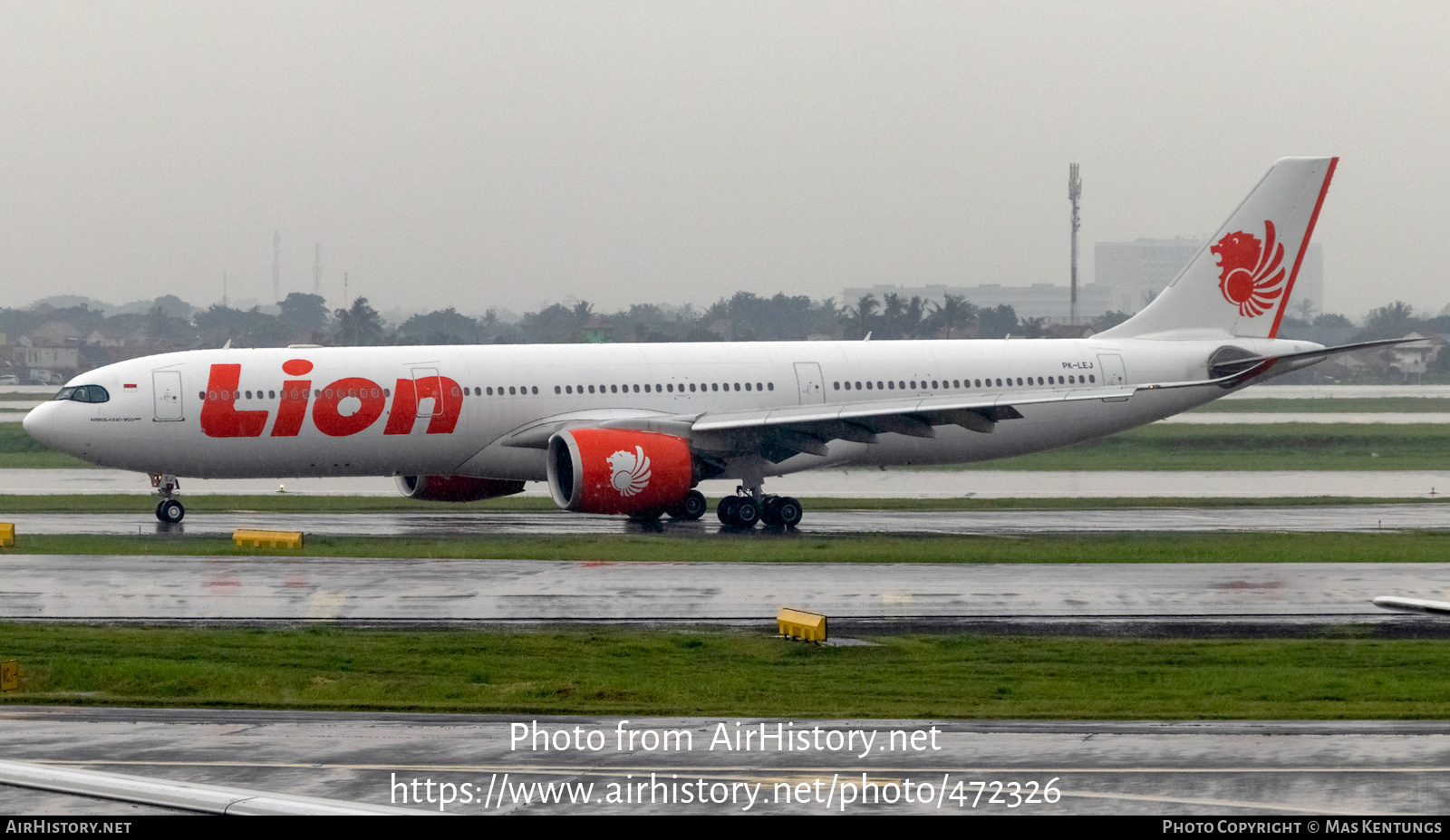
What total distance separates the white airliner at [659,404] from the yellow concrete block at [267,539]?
387 centimetres

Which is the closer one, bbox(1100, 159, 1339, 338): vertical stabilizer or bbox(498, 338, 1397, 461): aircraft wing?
bbox(498, 338, 1397, 461): aircraft wing

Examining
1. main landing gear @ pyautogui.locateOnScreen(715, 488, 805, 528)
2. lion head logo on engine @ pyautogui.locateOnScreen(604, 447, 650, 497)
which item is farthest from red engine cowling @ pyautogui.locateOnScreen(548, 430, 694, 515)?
main landing gear @ pyautogui.locateOnScreen(715, 488, 805, 528)

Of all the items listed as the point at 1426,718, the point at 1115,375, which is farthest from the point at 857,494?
the point at 1426,718

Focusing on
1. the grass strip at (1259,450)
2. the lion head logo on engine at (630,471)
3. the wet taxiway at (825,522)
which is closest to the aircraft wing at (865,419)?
the lion head logo on engine at (630,471)

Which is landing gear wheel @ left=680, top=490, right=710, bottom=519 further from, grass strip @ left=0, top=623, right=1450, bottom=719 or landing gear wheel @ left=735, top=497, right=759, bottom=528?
grass strip @ left=0, top=623, right=1450, bottom=719

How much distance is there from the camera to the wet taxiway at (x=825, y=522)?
1494 inches

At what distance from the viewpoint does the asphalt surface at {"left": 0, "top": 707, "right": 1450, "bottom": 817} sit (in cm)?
1311

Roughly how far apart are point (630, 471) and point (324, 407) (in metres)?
7.17

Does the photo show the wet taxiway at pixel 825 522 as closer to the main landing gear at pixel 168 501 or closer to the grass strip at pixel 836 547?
the main landing gear at pixel 168 501

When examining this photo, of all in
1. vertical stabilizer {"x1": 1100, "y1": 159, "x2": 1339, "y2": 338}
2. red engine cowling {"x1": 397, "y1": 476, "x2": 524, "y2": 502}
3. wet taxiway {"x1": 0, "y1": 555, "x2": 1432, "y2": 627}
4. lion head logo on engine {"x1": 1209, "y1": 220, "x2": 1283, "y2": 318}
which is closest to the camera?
wet taxiway {"x1": 0, "y1": 555, "x2": 1432, "y2": 627}

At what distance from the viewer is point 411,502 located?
153 ft

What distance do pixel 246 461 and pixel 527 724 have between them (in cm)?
2309

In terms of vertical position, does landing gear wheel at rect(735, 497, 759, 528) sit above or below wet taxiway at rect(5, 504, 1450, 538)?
above

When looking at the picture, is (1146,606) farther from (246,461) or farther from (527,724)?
(246,461)
